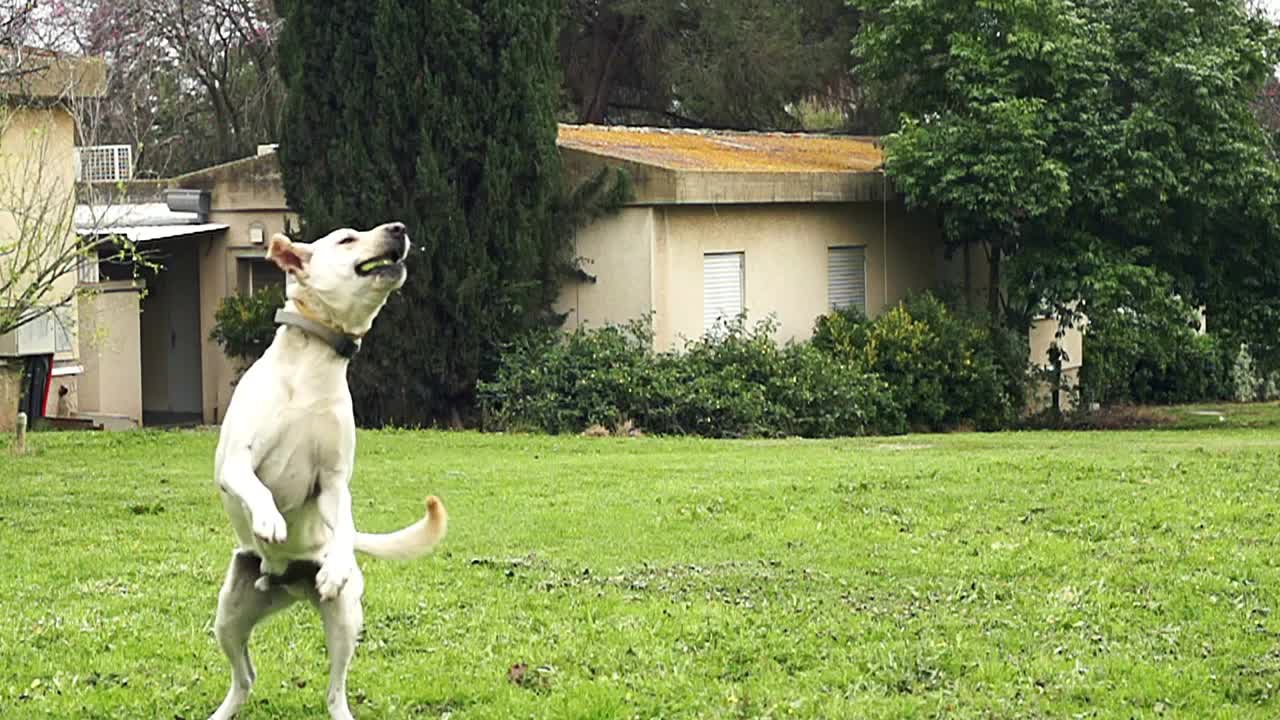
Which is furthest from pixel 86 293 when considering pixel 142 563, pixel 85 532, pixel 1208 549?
pixel 1208 549

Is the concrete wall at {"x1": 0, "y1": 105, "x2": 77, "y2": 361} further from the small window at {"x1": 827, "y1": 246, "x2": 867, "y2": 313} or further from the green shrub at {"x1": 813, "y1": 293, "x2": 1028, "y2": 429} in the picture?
the small window at {"x1": 827, "y1": 246, "x2": 867, "y2": 313}

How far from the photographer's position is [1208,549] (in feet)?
39.2

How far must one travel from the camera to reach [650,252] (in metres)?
24.9

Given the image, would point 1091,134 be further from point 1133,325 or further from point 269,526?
point 269,526

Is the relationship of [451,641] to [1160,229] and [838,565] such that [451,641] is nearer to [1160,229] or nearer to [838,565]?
[838,565]

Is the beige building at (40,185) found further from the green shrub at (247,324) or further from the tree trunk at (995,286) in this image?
the tree trunk at (995,286)

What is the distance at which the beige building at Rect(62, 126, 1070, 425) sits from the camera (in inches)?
994

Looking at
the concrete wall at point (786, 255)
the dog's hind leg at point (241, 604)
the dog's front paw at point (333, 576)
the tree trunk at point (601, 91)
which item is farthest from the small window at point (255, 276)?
the dog's front paw at point (333, 576)

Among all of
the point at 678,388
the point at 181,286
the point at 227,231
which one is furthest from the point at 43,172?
the point at 181,286

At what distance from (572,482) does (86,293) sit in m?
4.73

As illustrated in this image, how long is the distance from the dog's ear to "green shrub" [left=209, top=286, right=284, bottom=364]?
1878cm

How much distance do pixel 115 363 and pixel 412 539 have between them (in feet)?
68.4

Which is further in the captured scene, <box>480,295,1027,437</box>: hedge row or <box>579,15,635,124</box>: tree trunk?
<box>579,15,635,124</box>: tree trunk

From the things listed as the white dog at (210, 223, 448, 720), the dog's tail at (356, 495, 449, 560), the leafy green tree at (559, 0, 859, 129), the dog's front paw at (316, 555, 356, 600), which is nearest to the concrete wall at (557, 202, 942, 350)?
the leafy green tree at (559, 0, 859, 129)
